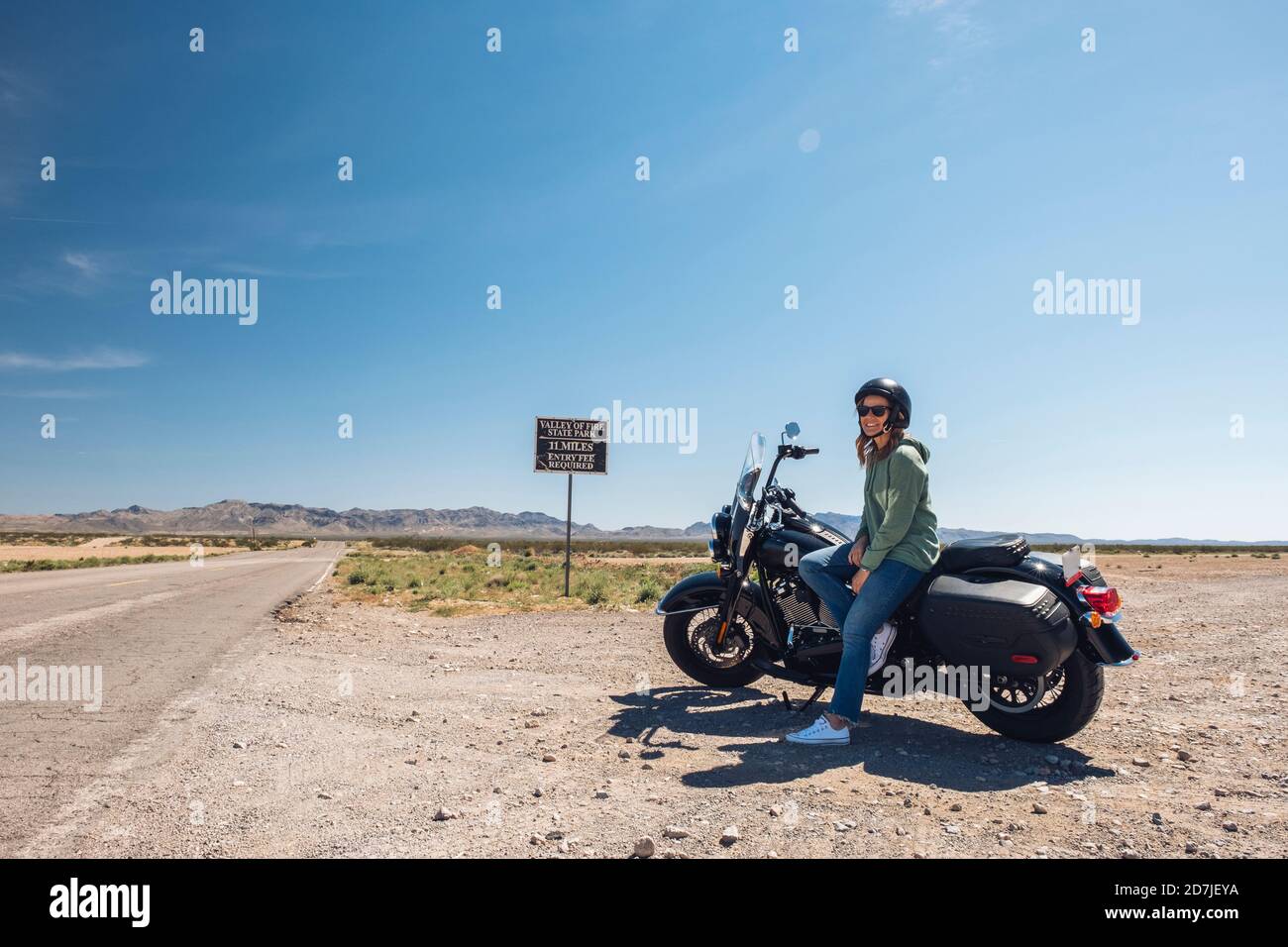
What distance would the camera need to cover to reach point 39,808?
3.76 m

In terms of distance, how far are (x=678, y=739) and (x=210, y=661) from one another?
5.97 metres

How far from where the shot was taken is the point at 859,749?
4.97m

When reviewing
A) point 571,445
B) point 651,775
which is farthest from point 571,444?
point 651,775

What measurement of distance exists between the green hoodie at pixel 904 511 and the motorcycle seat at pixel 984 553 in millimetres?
245

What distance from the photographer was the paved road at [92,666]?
416 centimetres

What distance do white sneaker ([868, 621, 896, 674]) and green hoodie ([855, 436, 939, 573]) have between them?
56 centimetres

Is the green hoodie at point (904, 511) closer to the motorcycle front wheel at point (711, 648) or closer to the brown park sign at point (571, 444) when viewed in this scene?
the motorcycle front wheel at point (711, 648)

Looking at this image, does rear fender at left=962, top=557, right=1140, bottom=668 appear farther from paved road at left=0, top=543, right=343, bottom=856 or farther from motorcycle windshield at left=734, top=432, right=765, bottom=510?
paved road at left=0, top=543, right=343, bottom=856

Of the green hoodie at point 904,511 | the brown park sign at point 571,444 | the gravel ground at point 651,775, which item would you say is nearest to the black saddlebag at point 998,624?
the green hoodie at point 904,511

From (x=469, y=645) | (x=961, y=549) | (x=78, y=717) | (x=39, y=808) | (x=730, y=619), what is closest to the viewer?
(x=39, y=808)

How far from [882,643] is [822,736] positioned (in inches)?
31.9

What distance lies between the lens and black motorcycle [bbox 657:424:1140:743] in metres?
4.79
